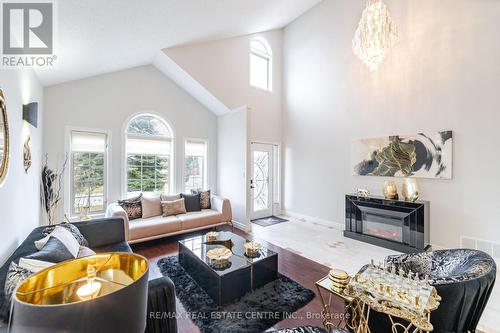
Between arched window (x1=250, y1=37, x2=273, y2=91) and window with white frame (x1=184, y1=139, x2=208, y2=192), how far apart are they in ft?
6.74

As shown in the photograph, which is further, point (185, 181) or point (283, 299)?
point (185, 181)

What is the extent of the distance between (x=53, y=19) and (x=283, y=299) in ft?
11.3

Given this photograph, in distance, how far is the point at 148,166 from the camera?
15.2ft

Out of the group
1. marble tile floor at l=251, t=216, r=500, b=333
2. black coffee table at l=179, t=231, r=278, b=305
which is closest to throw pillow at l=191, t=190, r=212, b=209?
marble tile floor at l=251, t=216, r=500, b=333

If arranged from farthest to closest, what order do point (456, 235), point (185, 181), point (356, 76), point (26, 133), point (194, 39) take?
point (185, 181) → point (356, 76) → point (194, 39) → point (456, 235) → point (26, 133)

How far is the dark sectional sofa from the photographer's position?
1471mm

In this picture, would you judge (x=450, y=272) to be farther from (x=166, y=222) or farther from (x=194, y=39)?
(x=194, y=39)

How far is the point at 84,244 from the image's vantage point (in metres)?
2.34

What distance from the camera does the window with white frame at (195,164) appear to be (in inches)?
202

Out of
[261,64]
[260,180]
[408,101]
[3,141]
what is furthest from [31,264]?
[261,64]

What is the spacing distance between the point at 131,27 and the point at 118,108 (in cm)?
199

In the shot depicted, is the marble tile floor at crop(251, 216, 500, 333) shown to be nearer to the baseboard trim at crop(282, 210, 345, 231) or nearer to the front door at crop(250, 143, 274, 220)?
the baseboard trim at crop(282, 210, 345, 231)

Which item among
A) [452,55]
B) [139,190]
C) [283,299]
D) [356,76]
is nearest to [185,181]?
[139,190]

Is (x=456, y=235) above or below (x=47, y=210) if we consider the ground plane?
below
